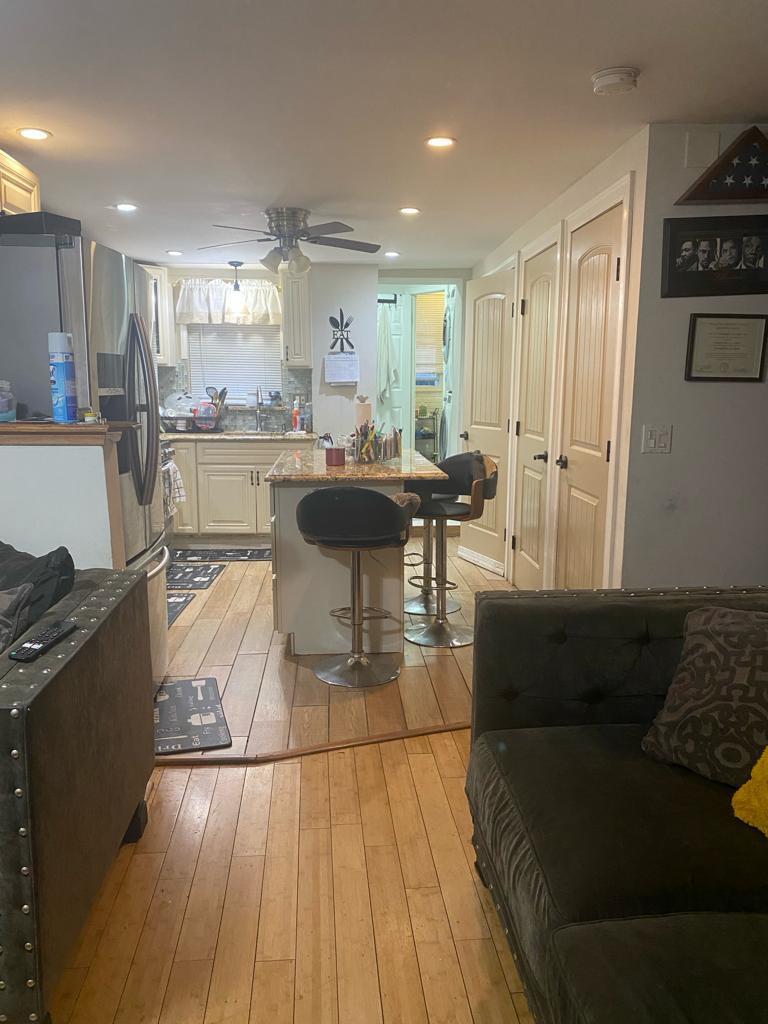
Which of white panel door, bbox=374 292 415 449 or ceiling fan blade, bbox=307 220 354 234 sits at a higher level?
ceiling fan blade, bbox=307 220 354 234

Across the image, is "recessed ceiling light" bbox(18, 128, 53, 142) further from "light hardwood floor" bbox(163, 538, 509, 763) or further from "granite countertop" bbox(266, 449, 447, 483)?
"light hardwood floor" bbox(163, 538, 509, 763)

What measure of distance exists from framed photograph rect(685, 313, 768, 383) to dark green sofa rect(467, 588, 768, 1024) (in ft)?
4.42

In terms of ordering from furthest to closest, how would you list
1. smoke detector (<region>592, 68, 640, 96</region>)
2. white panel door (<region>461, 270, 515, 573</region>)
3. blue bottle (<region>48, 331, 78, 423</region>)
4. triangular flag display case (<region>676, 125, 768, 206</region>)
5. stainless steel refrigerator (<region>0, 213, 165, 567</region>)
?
white panel door (<region>461, 270, 515, 573</region>), triangular flag display case (<region>676, 125, 768, 206</region>), stainless steel refrigerator (<region>0, 213, 165, 567</region>), blue bottle (<region>48, 331, 78, 423</region>), smoke detector (<region>592, 68, 640, 96</region>)

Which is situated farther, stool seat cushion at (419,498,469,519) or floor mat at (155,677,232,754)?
stool seat cushion at (419,498,469,519)

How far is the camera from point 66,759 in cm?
154

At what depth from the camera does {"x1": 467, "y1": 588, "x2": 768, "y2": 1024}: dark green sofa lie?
3.69ft

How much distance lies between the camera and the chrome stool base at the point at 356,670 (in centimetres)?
331

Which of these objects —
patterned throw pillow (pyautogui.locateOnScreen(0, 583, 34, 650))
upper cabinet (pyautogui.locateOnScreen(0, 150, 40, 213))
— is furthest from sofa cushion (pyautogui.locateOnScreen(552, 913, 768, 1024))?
upper cabinet (pyautogui.locateOnScreen(0, 150, 40, 213))

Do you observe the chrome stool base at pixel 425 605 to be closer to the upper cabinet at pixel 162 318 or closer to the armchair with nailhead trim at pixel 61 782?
the armchair with nailhead trim at pixel 61 782

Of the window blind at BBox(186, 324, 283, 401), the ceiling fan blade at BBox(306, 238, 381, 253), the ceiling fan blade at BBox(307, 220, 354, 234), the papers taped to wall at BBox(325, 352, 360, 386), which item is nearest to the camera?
the ceiling fan blade at BBox(307, 220, 354, 234)

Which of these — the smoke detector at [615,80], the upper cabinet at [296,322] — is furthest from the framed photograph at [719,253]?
the upper cabinet at [296,322]

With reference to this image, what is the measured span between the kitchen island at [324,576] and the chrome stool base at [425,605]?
24.5 inches

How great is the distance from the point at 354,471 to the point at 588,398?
1237 millimetres

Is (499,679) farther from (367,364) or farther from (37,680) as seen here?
(367,364)
